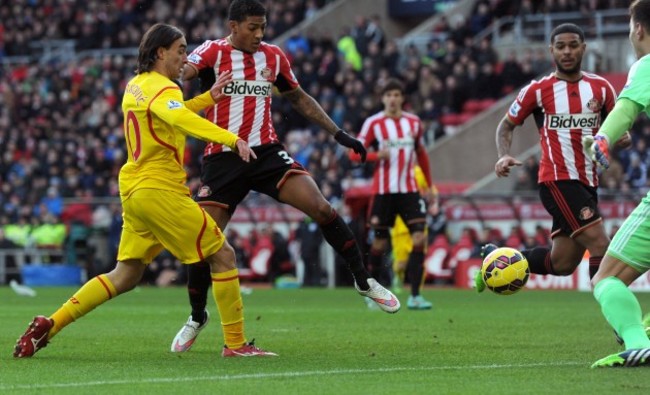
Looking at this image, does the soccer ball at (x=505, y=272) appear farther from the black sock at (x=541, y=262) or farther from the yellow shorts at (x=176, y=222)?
the yellow shorts at (x=176, y=222)

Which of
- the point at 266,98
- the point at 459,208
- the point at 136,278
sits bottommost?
the point at 459,208

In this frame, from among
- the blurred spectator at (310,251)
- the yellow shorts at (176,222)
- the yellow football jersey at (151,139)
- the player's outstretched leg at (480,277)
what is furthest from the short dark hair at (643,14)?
the blurred spectator at (310,251)

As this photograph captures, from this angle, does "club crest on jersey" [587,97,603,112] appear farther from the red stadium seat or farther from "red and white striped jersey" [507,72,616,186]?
the red stadium seat

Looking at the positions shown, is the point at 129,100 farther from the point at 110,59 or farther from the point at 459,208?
the point at 110,59

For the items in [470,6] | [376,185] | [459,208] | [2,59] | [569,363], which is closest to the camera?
[569,363]

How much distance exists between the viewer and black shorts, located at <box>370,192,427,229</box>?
1543cm

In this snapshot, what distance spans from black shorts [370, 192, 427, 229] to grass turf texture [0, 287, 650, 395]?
1145mm

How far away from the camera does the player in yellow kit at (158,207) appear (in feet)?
28.1

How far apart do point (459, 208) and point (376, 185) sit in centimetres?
828

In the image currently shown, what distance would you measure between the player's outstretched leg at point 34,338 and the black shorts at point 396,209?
7.19m

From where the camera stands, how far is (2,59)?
37.9 metres

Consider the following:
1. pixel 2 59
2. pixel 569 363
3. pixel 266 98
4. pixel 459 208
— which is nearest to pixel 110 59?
pixel 2 59

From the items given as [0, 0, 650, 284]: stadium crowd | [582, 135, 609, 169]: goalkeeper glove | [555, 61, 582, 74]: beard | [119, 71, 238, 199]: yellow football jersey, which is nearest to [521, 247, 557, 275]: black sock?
[555, 61, 582, 74]: beard

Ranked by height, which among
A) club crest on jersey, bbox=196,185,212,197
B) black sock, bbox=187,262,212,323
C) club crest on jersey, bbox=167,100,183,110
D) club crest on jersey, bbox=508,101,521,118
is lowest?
black sock, bbox=187,262,212,323
